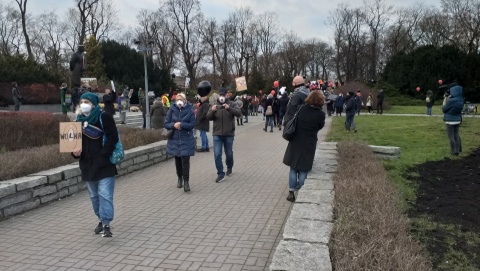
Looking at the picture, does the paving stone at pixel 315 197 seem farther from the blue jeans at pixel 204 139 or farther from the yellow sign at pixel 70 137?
the blue jeans at pixel 204 139

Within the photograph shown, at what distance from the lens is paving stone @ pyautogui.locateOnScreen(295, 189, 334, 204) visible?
16.1 ft

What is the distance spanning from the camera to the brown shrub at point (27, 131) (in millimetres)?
10477

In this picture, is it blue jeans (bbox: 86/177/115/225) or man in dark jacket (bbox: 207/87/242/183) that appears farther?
man in dark jacket (bbox: 207/87/242/183)

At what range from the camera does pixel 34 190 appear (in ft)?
20.3

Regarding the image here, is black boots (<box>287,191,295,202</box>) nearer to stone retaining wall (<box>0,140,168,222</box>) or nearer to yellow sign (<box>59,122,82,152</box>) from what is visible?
yellow sign (<box>59,122,82,152</box>)

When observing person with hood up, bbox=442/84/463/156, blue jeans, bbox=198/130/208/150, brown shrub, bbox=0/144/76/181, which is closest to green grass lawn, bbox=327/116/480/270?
person with hood up, bbox=442/84/463/156

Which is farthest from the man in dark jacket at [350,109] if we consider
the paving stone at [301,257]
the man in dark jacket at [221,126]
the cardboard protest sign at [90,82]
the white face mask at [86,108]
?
the paving stone at [301,257]

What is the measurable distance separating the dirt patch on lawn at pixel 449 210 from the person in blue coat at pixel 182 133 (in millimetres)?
3698

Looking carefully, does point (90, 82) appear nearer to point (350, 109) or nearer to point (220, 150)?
point (220, 150)

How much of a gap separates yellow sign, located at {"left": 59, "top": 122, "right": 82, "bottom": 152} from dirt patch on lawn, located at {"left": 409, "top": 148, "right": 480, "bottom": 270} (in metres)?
3.97

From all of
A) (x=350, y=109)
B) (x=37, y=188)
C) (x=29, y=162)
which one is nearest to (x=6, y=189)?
(x=37, y=188)

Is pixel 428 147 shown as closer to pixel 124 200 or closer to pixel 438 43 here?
pixel 124 200

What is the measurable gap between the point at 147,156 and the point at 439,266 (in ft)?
23.8

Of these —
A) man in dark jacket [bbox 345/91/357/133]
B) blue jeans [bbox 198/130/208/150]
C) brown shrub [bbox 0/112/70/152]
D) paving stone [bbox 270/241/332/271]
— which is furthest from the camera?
man in dark jacket [bbox 345/91/357/133]
